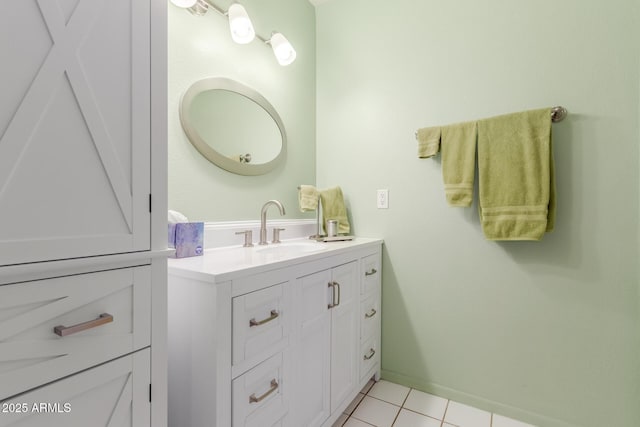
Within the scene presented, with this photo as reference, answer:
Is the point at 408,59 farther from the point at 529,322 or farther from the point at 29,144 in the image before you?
the point at 29,144

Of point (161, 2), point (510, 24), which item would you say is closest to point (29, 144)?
point (161, 2)

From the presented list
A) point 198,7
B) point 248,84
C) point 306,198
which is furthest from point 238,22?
point 306,198

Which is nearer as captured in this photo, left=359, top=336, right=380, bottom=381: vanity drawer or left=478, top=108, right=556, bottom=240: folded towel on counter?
left=478, top=108, right=556, bottom=240: folded towel on counter

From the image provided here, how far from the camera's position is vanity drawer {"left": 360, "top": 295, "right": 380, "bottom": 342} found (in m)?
1.58

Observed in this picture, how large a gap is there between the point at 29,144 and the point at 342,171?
1652 millimetres

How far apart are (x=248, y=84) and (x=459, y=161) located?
123 cm

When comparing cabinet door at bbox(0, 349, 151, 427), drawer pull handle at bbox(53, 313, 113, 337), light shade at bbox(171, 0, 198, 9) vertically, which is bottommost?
cabinet door at bbox(0, 349, 151, 427)

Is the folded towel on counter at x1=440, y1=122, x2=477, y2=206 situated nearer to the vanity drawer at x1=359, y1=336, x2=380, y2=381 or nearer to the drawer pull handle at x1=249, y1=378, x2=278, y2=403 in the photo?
the vanity drawer at x1=359, y1=336, x2=380, y2=381

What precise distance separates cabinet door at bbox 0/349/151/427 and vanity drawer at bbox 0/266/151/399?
0.02 metres

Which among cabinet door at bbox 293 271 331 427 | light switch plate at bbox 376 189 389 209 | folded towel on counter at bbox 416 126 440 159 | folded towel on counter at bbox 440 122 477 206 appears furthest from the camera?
light switch plate at bbox 376 189 389 209

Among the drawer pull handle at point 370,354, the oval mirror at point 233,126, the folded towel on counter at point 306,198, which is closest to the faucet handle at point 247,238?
the oval mirror at point 233,126

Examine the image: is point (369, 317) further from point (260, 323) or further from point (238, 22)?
point (238, 22)

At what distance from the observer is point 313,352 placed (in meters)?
1.18

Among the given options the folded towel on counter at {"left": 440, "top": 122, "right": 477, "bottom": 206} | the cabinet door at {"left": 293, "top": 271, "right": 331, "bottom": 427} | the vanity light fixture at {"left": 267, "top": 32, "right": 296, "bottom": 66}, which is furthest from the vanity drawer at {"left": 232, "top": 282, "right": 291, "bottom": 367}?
the vanity light fixture at {"left": 267, "top": 32, "right": 296, "bottom": 66}
